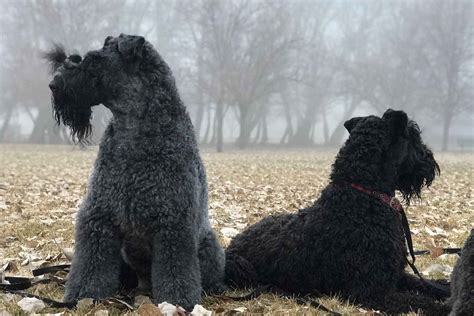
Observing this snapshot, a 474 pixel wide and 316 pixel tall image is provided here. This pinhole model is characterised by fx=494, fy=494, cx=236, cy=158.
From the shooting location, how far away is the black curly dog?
154 inches

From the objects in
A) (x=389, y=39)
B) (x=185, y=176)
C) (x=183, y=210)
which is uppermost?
(x=389, y=39)

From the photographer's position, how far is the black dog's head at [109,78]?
3.71 metres

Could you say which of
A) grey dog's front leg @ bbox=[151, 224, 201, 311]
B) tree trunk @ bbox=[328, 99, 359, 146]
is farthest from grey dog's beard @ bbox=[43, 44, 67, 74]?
tree trunk @ bbox=[328, 99, 359, 146]

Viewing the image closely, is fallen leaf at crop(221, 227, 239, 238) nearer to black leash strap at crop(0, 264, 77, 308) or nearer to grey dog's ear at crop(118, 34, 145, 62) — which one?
black leash strap at crop(0, 264, 77, 308)

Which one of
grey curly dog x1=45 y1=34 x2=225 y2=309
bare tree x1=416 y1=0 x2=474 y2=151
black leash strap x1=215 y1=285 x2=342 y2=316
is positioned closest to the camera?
grey curly dog x1=45 y1=34 x2=225 y2=309

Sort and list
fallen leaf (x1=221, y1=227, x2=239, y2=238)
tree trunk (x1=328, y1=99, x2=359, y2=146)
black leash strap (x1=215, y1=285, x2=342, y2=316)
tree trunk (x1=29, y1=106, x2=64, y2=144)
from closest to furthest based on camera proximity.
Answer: black leash strap (x1=215, y1=285, x2=342, y2=316) < fallen leaf (x1=221, y1=227, x2=239, y2=238) < tree trunk (x1=29, y1=106, x2=64, y2=144) < tree trunk (x1=328, y1=99, x2=359, y2=146)

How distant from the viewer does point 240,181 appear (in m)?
14.1

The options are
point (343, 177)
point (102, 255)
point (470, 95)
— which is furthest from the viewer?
point (470, 95)

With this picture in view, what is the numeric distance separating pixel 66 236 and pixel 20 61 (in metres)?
44.0

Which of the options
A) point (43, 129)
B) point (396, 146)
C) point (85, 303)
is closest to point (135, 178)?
point (85, 303)

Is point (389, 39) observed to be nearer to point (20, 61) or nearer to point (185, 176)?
point (20, 61)

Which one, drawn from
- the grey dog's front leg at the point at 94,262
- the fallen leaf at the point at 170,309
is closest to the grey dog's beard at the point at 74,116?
the grey dog's front leg at the point at 94,262

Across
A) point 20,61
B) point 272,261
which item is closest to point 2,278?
point 272,261

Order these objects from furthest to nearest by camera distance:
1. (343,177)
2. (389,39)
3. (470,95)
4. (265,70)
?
(389,39) < (470,95) < (265,70) < (343,177)
